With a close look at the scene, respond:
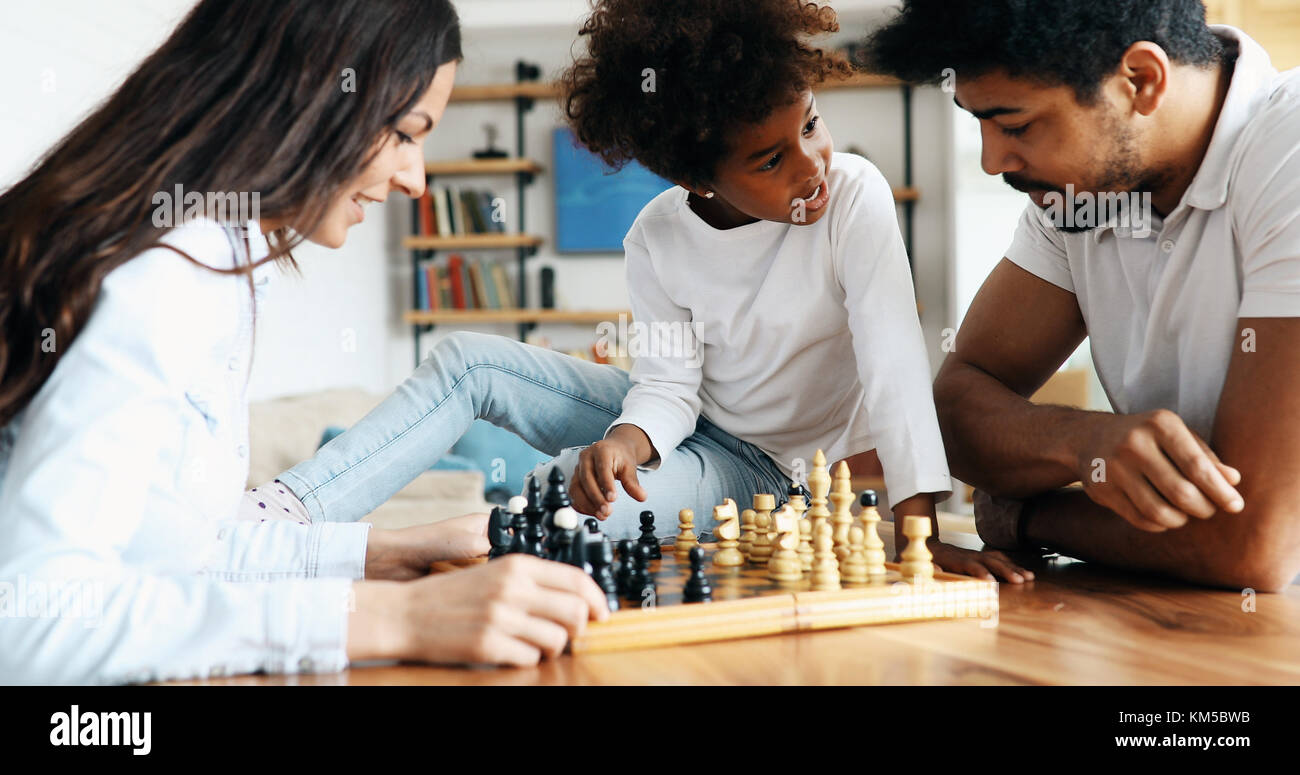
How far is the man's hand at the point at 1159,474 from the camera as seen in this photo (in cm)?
100

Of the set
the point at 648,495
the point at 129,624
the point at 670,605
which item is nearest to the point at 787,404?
the point at 648,495

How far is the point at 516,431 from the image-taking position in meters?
1.82

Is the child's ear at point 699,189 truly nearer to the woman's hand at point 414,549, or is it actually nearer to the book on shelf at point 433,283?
the woman's hand at point 414,549

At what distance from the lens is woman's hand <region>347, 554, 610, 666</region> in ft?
2.57

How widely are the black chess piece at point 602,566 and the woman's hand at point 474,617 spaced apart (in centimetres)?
14

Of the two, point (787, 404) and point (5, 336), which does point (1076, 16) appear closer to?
point (787, 404)

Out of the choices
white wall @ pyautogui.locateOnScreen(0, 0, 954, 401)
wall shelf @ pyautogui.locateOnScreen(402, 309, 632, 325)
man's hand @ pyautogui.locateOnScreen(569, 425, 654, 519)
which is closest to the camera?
man's hand @ pyautogui.locateOnScreen(569, 425, 654, 519)

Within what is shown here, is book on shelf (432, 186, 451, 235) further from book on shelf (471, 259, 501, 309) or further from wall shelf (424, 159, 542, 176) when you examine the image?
book on shelf (471, 259, 501, 309)

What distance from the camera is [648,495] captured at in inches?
63.1

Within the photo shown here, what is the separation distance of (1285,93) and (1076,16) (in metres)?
0.27

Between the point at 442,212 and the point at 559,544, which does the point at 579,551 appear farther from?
the point at 442,212

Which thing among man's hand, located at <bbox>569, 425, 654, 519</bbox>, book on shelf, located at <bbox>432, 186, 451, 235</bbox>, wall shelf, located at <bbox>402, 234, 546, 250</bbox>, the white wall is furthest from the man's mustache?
book on shelf, located at <bbox>432, 186, 451, 235</bbox>

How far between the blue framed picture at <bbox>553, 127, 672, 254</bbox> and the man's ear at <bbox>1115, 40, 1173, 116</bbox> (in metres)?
4.48

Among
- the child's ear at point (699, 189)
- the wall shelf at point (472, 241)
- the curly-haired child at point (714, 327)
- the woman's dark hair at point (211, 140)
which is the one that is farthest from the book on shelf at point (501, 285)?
the woman's dark hair at point (211, 140)
